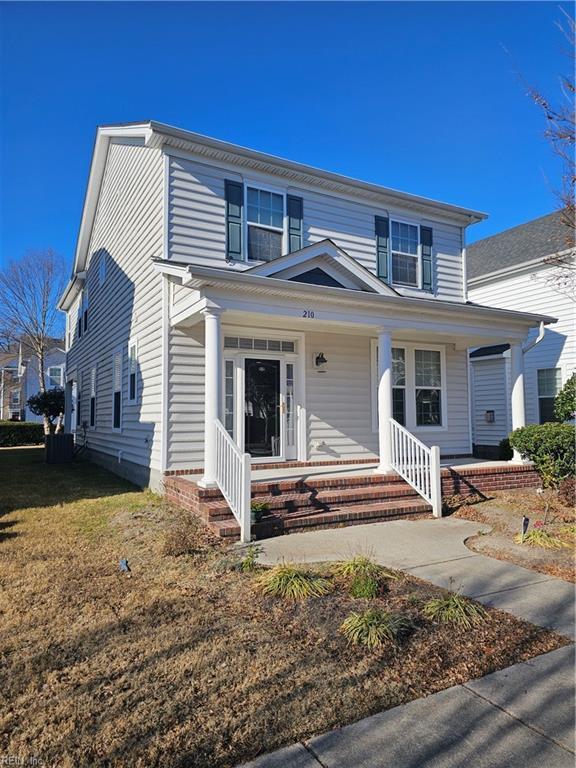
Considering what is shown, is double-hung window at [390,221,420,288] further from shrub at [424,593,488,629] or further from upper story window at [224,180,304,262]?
shrub at [424,593,488,629]

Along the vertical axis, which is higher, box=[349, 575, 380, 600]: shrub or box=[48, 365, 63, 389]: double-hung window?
box=[48, 365, 63, 389]: double-hung window

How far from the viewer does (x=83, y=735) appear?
2455 millimetres

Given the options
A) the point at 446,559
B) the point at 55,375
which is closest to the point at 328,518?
the point at 446,559

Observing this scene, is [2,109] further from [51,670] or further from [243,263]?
[51,670]

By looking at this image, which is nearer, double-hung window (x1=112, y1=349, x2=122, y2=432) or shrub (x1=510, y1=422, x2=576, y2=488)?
shrub (x1=510, y1=422, x2=576, y2=488)

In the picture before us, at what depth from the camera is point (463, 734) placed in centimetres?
248

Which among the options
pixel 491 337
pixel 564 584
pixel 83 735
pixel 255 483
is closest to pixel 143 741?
pixel 83 735

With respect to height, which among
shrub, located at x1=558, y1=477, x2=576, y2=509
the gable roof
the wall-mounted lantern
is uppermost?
the gable roof

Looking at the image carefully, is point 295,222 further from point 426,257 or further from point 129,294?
point 129,294

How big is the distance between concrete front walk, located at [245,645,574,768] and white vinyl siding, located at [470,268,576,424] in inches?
479

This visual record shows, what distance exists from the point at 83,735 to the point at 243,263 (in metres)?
8.17

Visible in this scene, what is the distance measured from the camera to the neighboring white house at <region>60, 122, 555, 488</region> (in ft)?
27.6

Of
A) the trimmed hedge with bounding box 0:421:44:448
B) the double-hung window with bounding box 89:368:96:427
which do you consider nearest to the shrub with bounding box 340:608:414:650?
the double-hung window with bounding box 89:368:96:427

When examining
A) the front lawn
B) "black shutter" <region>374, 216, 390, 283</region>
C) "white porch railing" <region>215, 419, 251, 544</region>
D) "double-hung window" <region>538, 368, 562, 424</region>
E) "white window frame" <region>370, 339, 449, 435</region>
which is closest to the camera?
the front lawn
